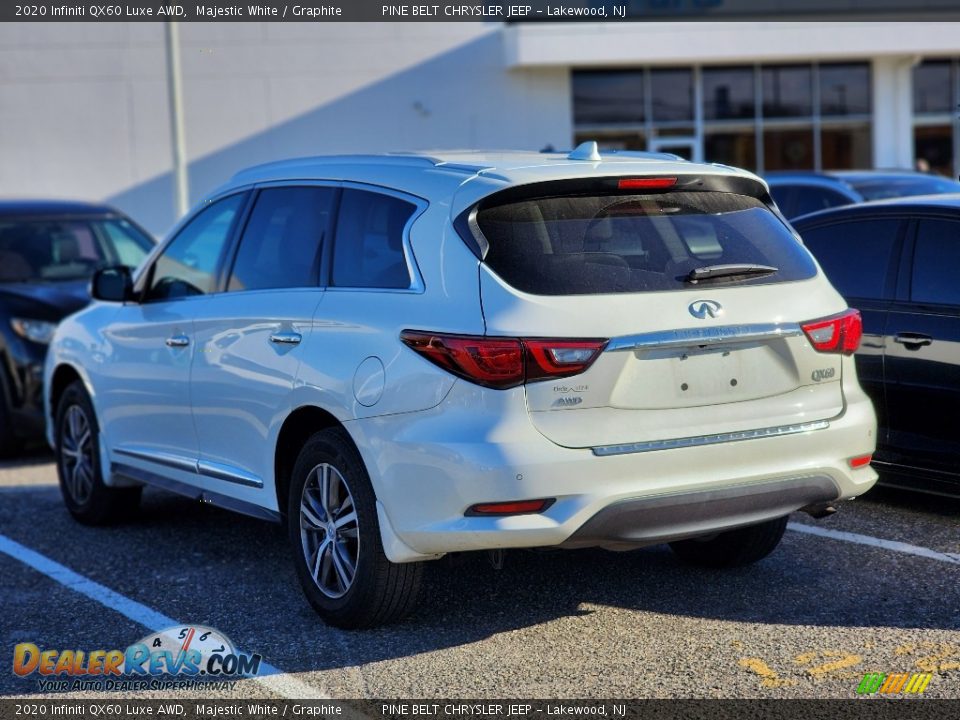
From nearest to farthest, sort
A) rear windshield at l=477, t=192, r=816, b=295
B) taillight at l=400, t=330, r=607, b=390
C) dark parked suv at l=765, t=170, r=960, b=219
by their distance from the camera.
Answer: taillight at l=400, t=330, r=607, b=390, rear windshield at l=477, t=192, r=816, b=295, dark parked suv at l=765, t=170, r=960, b=219

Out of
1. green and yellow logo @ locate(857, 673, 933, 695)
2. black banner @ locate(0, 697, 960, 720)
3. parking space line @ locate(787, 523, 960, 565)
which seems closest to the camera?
black banner @ locate(0, 697, 960, 720)

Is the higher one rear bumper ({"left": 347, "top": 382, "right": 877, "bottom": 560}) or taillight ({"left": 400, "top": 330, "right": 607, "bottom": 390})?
taillight ({"left": 400, "top": 330, "right": 607, "bottom": 390})

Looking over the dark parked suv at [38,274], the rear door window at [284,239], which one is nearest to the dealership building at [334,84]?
the dark parked suv at [38,274]

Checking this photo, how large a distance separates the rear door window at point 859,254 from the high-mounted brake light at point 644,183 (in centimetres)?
212

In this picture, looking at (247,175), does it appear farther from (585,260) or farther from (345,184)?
(585,260)

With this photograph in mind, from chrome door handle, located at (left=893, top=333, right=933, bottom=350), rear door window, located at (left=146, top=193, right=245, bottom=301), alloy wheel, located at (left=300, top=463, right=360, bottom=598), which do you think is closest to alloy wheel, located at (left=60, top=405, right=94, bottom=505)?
rear door window, located at (left=146, top=193, right=245, bottom=301)

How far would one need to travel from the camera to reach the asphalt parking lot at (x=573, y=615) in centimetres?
458

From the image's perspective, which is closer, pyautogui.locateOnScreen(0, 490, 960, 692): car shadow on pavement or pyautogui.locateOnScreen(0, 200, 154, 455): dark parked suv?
pyautogui.locateOnScreen(0, 490, 960, 692): car shadow on pavement

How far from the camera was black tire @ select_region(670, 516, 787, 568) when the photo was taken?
5672 millimetres

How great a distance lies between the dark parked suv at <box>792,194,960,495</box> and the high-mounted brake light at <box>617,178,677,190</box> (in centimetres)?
200

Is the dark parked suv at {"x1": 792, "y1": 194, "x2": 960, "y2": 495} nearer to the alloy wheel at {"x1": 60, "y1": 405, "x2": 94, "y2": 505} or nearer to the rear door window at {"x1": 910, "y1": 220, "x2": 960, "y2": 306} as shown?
the rear door window at {"x1": 910, "y1": 220, "x2": 960, "y2": 306}

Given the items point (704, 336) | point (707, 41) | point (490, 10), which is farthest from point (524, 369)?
point (707, 41)

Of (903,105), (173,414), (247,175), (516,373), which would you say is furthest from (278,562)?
(903,105)

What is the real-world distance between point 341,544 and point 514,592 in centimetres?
90
